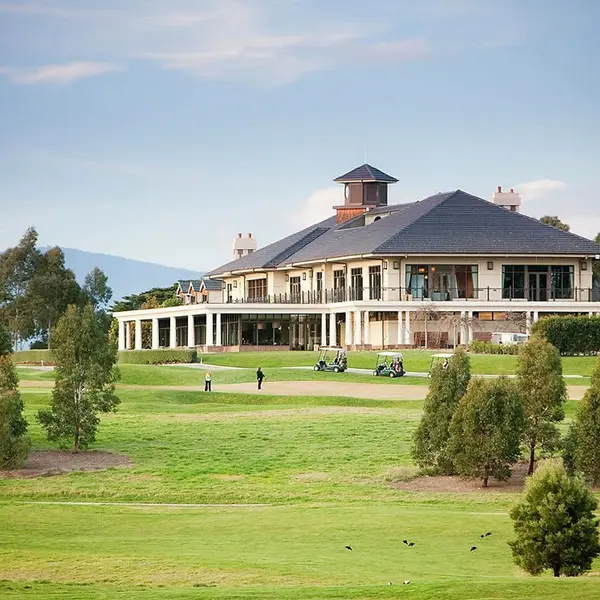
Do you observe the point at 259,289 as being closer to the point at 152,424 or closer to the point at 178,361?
the point at 178,361

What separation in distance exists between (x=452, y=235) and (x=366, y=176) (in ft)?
78.3

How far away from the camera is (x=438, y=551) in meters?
23.1

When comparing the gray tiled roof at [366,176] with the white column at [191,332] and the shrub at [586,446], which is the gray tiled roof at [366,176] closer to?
the white column at [191,332]

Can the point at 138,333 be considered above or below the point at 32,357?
above

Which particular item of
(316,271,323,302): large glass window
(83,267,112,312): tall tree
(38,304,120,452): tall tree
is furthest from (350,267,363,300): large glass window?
(83,267,112,312): tall tree

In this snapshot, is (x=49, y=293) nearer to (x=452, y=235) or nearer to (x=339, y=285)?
(x=339, y=285)

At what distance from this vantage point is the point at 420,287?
285 feet

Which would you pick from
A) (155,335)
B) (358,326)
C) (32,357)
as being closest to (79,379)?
(358,326)

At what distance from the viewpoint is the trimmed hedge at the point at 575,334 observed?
69.6m

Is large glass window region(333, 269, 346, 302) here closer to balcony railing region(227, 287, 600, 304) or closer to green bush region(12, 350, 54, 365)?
balcony railing region(227, 287, 600, 304)

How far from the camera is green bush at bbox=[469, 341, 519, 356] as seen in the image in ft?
227

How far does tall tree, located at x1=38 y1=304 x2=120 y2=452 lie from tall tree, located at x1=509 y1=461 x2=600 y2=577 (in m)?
19.3

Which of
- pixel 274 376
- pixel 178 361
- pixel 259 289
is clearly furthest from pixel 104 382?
pixel 259 289

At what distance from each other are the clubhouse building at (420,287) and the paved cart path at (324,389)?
21606 millimetres
